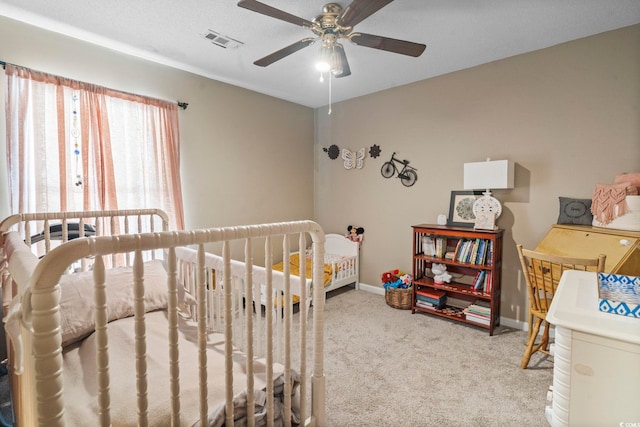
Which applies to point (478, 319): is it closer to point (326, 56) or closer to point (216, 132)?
point (326, 56)

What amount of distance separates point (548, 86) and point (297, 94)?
101 inches

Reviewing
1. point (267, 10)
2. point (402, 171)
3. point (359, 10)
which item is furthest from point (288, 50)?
point (402, 171)

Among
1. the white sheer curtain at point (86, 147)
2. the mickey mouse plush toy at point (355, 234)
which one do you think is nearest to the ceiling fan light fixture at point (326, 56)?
the white sheer curtain at point (86, 147)

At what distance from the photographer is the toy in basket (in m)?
3.15

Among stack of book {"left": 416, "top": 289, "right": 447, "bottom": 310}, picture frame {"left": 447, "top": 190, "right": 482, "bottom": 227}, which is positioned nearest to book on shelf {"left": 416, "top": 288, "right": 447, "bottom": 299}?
stack of book {"left": 416, "top": 289, "right": 447, "bottom": 310}

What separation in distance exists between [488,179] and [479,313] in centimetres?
122

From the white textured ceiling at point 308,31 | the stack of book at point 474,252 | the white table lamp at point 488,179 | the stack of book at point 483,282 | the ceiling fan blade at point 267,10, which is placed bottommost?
the stack of book at point 483,282

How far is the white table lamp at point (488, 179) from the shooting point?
255cm

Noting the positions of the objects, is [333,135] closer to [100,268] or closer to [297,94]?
[297,94]

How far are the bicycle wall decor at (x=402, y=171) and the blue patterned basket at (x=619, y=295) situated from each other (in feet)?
7.50

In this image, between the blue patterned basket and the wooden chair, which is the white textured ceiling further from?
the blue patterned basket

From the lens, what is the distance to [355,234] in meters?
3.89

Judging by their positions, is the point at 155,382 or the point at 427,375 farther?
the point at 427,375

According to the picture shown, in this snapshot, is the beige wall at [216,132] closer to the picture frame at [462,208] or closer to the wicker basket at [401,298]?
the wicker basket at [401,298]
